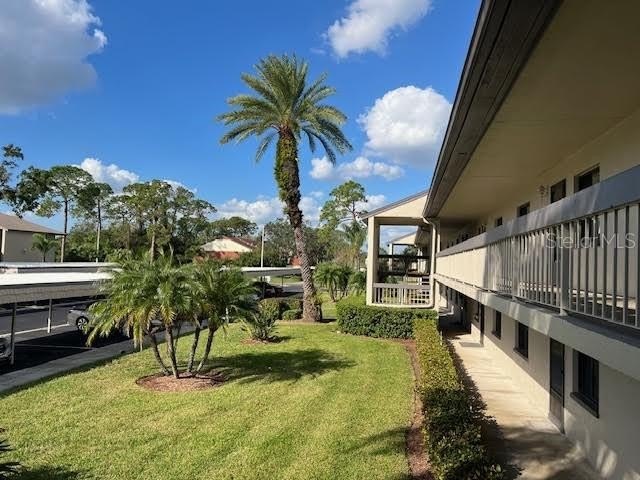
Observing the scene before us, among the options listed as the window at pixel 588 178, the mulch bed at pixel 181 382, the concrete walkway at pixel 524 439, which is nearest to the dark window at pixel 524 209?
the window at pixel 588 178

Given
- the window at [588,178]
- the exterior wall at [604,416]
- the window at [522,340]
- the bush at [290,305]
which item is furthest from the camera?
the bush at [290,305]

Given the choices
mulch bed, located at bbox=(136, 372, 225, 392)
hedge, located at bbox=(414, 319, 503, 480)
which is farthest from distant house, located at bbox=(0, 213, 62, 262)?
hedge, located at bbox=(414, 319, 503, 480)

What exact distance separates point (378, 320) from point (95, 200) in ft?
179

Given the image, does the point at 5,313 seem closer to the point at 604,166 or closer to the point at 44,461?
the point at 44,461

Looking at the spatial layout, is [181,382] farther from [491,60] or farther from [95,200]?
[95,200]

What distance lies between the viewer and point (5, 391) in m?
10.3

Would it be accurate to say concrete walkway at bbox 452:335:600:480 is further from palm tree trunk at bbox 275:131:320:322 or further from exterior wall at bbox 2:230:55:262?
exterior wall at bbox 2:230:55:262

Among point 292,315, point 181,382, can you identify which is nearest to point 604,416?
point 181,382

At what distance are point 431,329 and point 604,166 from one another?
28.3 ft

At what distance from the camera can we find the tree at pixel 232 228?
93725 mm

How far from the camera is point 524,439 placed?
773 centimetres

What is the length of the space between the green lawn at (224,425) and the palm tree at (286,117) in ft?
36.1

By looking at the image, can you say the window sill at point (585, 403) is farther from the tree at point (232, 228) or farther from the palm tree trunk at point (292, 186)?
the tree at point (232, 228)

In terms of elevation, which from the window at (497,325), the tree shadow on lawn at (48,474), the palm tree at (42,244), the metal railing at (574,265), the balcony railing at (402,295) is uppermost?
the palm tree at (42,244)
